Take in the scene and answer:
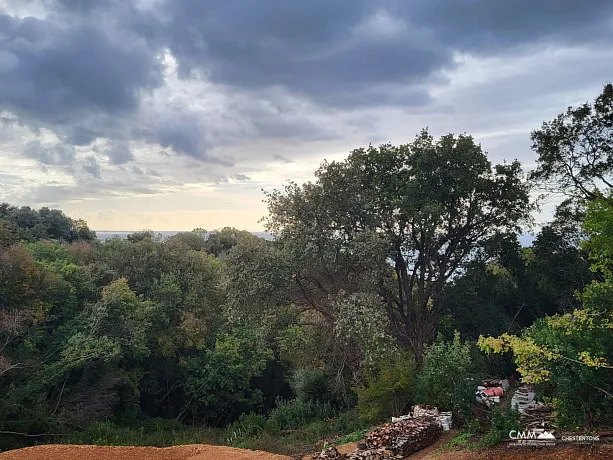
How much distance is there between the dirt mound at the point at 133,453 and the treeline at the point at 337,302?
11.0 ft

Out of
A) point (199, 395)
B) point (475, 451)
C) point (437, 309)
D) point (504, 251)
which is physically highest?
point (504, 251)

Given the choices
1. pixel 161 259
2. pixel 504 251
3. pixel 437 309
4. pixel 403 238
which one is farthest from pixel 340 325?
pixel 161 259

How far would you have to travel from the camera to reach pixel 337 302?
14.8 metres

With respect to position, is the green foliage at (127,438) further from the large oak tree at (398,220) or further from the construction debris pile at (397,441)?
the construction debris pile at (397,441)

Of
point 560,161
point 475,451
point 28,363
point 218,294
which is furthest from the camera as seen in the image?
point 218,294

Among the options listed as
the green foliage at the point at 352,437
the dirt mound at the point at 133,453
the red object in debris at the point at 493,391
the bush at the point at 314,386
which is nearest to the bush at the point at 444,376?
the red object in debris at the point at 493,391

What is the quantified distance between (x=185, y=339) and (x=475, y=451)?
52.3ft

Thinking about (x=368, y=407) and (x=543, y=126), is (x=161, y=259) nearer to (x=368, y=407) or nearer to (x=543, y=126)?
(x=368, y=407)

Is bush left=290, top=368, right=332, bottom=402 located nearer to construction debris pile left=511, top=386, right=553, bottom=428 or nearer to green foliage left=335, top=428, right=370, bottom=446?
green foliage left=335, top=428, right=370, bottom=446

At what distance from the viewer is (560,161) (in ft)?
57.8

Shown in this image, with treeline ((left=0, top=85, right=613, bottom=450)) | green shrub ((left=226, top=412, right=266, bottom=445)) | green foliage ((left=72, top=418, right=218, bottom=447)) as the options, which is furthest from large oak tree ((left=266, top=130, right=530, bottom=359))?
green foliage ((left=72, top=418, right=218, bottom=447))

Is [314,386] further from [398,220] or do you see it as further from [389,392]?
[398,220]

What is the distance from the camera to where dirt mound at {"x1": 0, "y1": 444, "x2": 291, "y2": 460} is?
10906 mm

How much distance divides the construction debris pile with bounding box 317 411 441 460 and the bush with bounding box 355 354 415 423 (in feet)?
7.17
